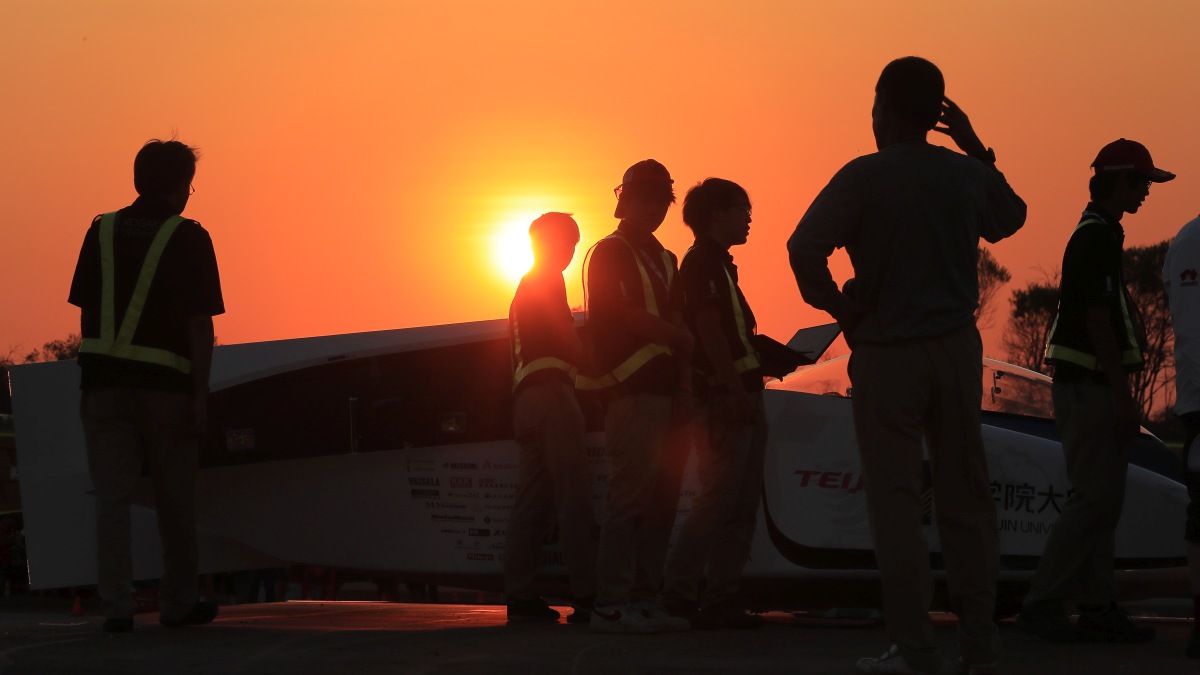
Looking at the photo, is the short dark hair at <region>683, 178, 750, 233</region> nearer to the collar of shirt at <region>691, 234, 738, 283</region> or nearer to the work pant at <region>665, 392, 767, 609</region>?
the collar of shirt at <region>691, 234, 738, 283</region>

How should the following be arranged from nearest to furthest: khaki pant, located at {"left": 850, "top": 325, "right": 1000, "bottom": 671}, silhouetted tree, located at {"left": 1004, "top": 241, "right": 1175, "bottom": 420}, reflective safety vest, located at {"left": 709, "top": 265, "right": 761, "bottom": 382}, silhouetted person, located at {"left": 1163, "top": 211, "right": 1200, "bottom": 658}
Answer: khaki pant, located at {"left": 850, "top": 325, "right": 1000, "bottom": 671}, silhouetted person, located at {"left": 1163, "top": 211, "right": 1200, "bottom": 658}, reflective safety vest, located at {"left": 709, "top": 265, "right": 761, "bottom": 382}, silhouetted tree, located at {"left": 1004, "top": 241, "right": 1175, "bottom": 420}

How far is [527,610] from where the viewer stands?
6.87m

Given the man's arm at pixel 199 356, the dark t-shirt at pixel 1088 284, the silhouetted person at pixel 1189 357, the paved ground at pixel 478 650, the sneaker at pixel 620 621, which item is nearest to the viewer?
the paved ground at pixel 478 650

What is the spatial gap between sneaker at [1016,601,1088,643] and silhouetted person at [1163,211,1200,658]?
1.70 ft

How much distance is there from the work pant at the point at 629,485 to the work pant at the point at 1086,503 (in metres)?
1.55

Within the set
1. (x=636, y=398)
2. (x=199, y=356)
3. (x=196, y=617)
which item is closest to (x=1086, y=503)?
(x=636, y=398)

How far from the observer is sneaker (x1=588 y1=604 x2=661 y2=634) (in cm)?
612

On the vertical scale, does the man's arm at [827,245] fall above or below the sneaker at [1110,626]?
above

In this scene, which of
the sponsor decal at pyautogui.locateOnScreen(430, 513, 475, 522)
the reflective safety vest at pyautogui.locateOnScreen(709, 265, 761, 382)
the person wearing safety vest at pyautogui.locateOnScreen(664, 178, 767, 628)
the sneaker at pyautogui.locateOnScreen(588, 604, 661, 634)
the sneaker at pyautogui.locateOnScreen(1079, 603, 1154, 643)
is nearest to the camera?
the sneaker at pyautogui.locateOnScreen(1079, 603, 1154, 643)

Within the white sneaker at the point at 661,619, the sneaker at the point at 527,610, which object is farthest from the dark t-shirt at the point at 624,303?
the sneaker at the point at 527,610

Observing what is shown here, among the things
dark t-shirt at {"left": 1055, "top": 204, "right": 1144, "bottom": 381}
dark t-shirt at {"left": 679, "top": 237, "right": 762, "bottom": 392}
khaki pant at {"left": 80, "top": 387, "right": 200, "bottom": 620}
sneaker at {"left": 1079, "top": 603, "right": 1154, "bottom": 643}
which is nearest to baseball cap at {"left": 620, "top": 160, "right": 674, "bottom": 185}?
dark t-shirt at {"left": 679, "top": 237, "right": 762, "bottom": 392}

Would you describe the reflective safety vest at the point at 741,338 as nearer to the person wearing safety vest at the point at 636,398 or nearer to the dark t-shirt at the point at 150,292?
the person wearing safety vest at the point at 636,398

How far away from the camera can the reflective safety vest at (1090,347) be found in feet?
19.6

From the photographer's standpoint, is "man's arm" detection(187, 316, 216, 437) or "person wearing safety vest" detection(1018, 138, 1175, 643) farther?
"man's arm" detection(187, 316, 216, 437)
